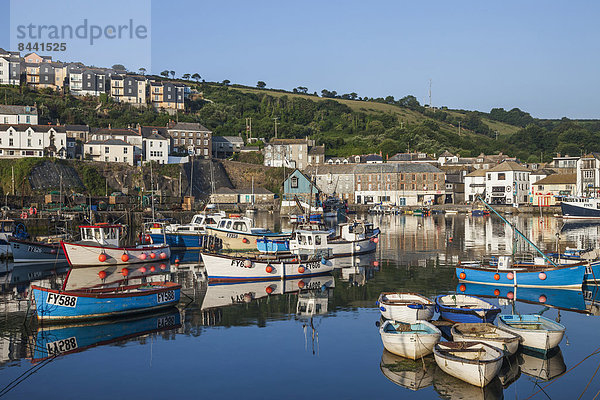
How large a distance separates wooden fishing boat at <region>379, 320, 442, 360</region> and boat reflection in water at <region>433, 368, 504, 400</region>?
1.26 meters

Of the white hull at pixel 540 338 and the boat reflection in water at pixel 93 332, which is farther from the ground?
the white hull at pixel 540 338

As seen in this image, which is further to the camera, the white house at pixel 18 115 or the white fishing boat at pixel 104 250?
the white house at pixel 18 115

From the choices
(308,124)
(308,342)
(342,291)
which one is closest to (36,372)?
(308,342)

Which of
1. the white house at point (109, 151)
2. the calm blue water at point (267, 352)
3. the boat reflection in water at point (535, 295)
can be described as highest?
the white house at point (109, 151)

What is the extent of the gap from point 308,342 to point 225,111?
4705 inches

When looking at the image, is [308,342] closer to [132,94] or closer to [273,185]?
[273,185]

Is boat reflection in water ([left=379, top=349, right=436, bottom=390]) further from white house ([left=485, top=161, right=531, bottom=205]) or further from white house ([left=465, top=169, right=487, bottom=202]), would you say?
white house ([left=465, top=169, right=487, bottom=202])

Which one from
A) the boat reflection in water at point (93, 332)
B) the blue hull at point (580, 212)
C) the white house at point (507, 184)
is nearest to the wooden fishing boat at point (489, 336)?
the boat reflection in water at point (93, 332)

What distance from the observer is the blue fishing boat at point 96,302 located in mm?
20500

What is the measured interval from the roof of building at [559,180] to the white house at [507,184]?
3179 millimetres

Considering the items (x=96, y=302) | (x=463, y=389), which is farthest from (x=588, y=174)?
(x=96, y=302)

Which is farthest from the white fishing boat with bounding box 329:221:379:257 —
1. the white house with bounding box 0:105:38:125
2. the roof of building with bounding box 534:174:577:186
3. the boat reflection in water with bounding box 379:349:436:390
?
the white house with bounding box 0:105:38:125

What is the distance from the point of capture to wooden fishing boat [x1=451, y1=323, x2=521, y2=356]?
15.9 metres

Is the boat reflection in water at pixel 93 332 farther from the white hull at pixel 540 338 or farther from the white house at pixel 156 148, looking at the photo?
the white house at pixel 156 148
